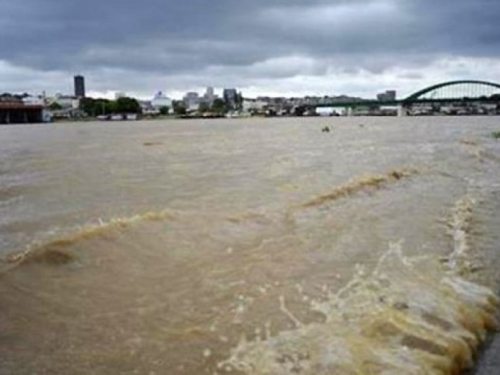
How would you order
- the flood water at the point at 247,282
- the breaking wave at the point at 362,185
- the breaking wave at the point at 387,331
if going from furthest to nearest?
the breaking wave at the point at 362,185
the flood water at the point at 247,282
the breaking wave at the point at 387,331

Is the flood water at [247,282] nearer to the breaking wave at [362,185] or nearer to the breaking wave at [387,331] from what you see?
the breaking wave at [387,331]

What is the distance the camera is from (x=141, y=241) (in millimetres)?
14320

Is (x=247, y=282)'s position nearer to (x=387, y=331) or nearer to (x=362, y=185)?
(x=387, y=331)

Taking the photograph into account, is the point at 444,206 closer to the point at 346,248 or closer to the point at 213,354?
the point at 346,248

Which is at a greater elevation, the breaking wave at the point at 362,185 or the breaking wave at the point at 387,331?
the breaking wave at the point at 387,331

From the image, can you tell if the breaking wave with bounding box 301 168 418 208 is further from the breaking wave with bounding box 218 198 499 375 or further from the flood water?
the breaking wave with bounding box 218 198 499 375

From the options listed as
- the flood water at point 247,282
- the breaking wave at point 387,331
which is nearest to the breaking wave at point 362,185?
the flood water at point 247,282

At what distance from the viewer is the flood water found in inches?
306

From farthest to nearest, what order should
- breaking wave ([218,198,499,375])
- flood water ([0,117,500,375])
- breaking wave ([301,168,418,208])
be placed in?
breaking wave ([301,168,418,208])
flood water ([0,117,500,375])
breaking wave ([218,198,499,375])

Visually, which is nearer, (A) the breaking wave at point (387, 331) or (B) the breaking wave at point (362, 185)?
(A) the breaking wave at point (387, 331)

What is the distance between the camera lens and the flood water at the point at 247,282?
25.5 ft

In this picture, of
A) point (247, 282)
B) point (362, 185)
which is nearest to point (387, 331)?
point (247, 282)

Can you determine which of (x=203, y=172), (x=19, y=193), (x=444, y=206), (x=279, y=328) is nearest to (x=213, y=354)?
(x=279, y=328)

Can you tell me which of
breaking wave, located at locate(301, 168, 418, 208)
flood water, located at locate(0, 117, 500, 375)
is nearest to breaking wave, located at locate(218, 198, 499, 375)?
flood water, located at locate(0, 117, 500, 375)
